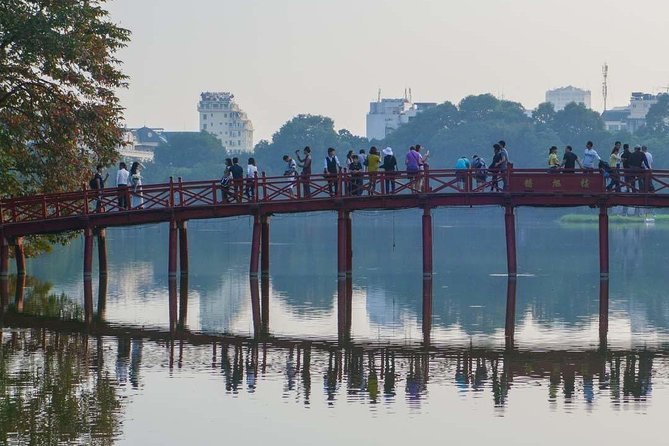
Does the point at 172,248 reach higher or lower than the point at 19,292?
higher

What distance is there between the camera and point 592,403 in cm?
2589

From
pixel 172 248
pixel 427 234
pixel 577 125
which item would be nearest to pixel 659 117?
pixel 577 125

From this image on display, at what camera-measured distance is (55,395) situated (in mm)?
25781

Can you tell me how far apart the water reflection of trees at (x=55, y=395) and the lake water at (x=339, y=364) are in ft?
0.15

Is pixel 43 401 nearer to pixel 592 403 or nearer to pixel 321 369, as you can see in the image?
pixel 321 369

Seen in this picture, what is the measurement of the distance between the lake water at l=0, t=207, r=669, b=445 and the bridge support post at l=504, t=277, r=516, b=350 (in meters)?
0.24

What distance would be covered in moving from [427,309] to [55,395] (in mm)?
17854

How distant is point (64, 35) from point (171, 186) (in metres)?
5.61

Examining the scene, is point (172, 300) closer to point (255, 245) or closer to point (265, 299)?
point (265, 299)

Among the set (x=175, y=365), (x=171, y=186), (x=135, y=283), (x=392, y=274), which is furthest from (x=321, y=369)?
(x=392, y=274)

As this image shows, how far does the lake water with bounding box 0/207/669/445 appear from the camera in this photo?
23.8 metres

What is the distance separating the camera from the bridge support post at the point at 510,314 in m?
34.8

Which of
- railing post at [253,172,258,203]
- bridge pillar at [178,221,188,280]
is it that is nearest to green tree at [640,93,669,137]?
bridge pillar at [178,221,188,280]

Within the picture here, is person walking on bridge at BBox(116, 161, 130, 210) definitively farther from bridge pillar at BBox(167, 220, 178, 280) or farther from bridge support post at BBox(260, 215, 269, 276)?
bridge support post at BBox(260, 215, 269, 276)
